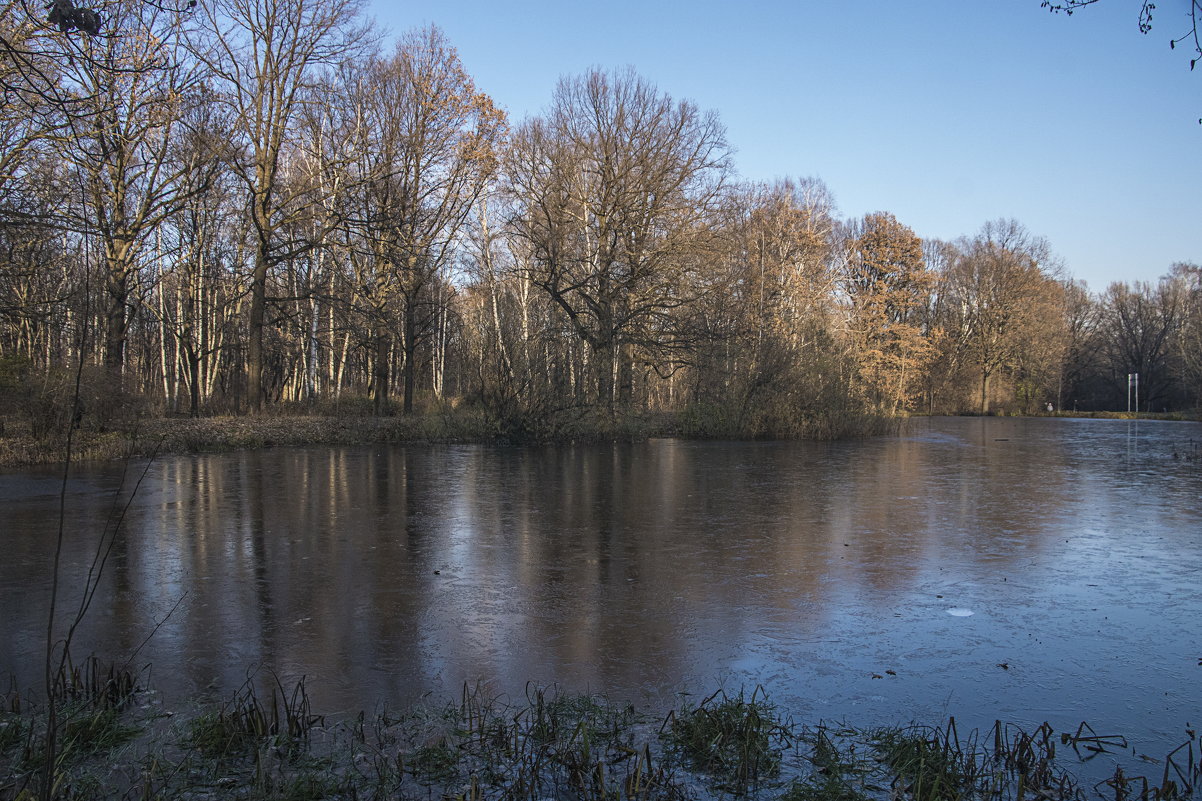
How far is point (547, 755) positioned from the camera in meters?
3.82

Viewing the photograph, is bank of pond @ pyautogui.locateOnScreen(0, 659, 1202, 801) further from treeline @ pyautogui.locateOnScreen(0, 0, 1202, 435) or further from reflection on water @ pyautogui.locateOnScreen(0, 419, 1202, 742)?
treeline @ pyautogui.locateOnScreen(0, 0, 1202, 435)

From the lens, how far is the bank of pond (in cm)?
360

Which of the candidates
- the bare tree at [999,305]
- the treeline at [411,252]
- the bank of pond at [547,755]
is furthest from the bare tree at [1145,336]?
the bank of pond at [547,755]

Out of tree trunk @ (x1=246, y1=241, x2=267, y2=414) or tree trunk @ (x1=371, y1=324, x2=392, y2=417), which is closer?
tree trunk @ (x1=246, y1=241, x2=267, y2=414)

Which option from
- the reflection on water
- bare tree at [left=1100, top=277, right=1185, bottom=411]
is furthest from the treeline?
bare tree at [left=1100, top=277, right=1185, bottom=411]

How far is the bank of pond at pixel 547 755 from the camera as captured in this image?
3.60m

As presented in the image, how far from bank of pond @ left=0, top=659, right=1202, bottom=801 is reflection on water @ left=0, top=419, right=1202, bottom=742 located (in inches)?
15.6

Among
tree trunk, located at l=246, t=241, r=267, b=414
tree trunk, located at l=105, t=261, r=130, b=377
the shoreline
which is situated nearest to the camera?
the shoreline

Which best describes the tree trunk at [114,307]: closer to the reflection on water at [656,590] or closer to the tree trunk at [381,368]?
the tree trunk at [381,368]

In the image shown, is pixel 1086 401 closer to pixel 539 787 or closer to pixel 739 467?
pixel 739 467

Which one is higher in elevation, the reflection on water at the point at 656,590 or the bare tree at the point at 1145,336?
the bare tree at the point at 1145,336

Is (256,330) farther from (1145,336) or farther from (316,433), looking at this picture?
(1145,336)

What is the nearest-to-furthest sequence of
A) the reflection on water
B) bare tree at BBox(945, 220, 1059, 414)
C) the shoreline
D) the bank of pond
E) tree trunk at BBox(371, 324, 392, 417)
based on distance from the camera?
1. the bank of pond
2. the reflection on water
3. the shoreline
4. tree trunk at BBox(371, 324, 392, 417)
5. bare tree at BBox(945, 220, 1059, 414)

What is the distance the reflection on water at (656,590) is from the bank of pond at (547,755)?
1.30 feet
